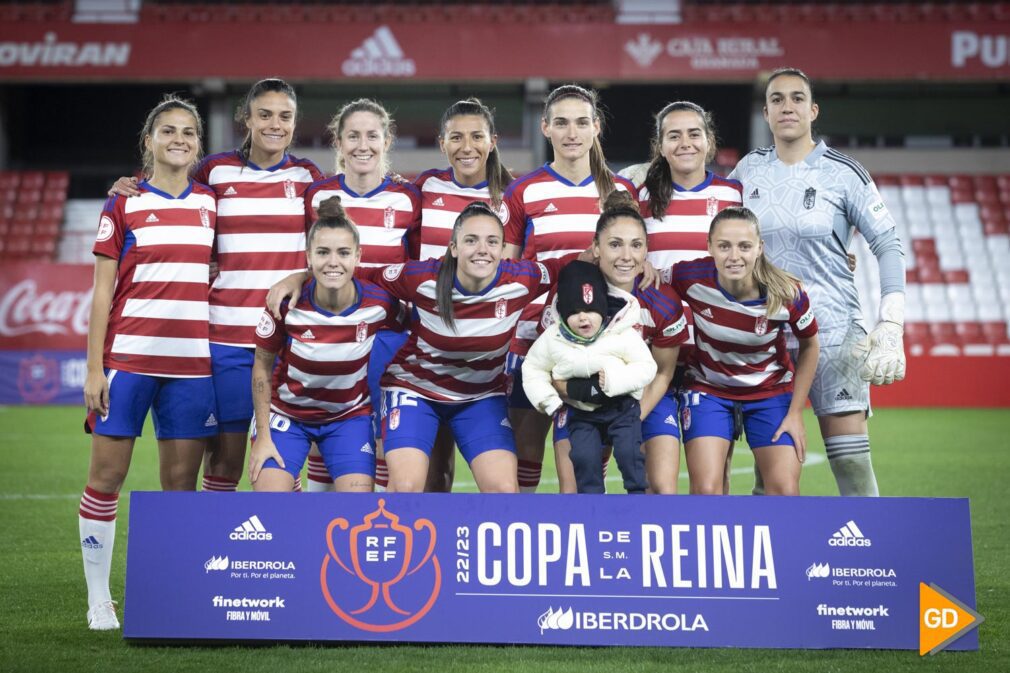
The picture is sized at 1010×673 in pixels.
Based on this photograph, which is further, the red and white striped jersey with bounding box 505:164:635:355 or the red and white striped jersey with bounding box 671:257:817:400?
the red and white striped jersey with bounding box 505:164:635:355

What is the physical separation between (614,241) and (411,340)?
91 cm

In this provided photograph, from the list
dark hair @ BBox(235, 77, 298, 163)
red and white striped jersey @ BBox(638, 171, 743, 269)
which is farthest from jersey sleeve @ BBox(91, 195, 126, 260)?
red and white striped jersey @ BBox(638, 171, 743, 269)

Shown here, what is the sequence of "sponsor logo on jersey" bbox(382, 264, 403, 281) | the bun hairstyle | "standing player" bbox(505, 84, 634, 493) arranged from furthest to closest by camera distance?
"standing player" bbox(505, 84, 634, 493) < "sponsor logo on jersey" bbox(382, 264, 403, 281) < the bun hairstyle

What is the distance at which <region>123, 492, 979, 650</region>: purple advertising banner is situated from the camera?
3.74 meters

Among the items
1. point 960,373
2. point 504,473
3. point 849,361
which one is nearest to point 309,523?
point 504,473

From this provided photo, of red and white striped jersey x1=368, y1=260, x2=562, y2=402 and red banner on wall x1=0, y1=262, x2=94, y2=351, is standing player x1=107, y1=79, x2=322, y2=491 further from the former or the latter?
red banner on wall x1=0, y1=262, x2=94, y2=351

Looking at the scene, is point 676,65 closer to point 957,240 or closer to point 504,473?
point 957,240

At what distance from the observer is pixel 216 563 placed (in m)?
3.81

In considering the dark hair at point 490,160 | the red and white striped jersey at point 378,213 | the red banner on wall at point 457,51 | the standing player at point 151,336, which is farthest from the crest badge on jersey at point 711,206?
the red banner on wall at point 457,51

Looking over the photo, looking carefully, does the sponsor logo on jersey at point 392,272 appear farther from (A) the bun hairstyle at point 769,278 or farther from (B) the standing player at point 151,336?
(A) the bun hairstyle at point 769,278

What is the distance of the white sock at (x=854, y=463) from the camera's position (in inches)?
182

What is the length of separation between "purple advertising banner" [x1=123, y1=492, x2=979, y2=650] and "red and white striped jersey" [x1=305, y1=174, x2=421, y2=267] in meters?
1.39

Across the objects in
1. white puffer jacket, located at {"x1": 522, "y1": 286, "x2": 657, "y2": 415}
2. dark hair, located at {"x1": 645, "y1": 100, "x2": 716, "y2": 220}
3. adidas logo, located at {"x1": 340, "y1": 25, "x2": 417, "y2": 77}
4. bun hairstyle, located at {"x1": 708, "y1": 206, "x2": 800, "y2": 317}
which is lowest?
white puffer jacket, located at {"x1": 522, "y1": 286, "x2": 657, "y2": 415}

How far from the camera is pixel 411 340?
4.64 m
